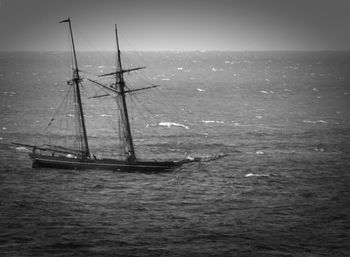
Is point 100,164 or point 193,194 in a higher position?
point 100,164

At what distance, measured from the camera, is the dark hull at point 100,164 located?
74.0 meters

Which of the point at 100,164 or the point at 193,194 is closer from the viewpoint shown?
the point at 193,194

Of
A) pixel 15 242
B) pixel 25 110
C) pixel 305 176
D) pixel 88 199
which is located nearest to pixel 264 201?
pixel 305 176

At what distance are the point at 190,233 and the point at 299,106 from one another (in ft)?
326

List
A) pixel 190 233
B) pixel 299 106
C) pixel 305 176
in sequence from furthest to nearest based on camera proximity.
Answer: pixel 299 106, pixel 305 176, pixel 190 233

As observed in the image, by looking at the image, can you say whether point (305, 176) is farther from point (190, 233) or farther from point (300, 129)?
point (300, 129)

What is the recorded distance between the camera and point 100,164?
74.9m

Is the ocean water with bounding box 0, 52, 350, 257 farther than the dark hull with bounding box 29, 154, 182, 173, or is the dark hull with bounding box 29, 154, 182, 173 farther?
the dark hull with bounding box 29, 154, 182, 173

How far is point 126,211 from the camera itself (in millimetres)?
58062

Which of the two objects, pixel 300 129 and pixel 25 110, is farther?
pixel 25 110

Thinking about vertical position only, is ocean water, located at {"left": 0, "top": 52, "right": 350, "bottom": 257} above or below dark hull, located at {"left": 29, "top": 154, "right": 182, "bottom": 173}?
below

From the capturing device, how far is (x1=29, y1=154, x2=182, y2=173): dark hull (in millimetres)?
74000

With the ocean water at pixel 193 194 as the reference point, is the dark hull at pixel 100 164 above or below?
above

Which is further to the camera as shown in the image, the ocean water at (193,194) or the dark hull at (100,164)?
the dark hull at (100,164)
